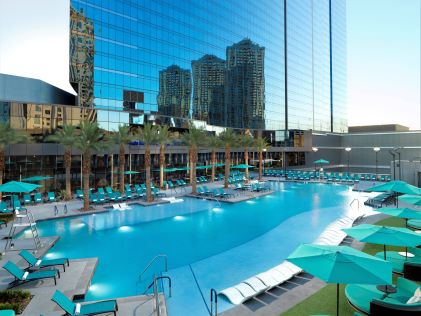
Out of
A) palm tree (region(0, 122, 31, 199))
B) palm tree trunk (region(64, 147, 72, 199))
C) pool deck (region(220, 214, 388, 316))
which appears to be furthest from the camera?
palm tree trunk (region(64, 147, 72, 199))

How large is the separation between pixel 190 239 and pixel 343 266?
10258 mm

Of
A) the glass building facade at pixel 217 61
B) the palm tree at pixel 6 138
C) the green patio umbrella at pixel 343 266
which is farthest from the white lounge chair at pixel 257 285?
the glass building facade at pixel 217 61

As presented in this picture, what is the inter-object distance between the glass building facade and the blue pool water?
19.2m

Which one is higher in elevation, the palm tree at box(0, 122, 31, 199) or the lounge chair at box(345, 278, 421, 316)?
the palm tree at box(0, 122, 31, 199)

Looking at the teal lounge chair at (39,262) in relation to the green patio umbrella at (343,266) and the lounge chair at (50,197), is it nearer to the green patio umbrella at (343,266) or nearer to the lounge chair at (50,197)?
the green patio umbrella at (343,266)

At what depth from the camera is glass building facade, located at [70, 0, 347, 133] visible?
37781mm

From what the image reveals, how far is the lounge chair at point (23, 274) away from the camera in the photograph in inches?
369

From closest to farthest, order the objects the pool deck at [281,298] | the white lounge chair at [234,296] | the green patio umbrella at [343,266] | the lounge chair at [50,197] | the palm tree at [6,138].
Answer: the green patio umbrella at [343,266], the pool deck at [281,298], the white lounge chair at [234,296], the palm tree at [6,138], the lounge chair at [50,197]

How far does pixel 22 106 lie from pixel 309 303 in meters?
26.2

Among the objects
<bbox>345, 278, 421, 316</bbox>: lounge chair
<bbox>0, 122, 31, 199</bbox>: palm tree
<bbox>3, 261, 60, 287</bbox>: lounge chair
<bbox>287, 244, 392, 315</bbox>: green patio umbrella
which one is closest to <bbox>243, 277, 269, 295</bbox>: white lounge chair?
<bbox>345, 278, 421, 316</bbox>: lounge chair

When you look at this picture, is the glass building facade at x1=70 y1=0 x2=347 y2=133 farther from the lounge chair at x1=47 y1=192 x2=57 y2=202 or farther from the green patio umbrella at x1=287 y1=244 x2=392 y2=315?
the green patio umbrella at x1=287 y1=244 x2=392 y2=315

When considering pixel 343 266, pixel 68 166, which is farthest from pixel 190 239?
pixel 68 166

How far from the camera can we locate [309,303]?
8188 mm

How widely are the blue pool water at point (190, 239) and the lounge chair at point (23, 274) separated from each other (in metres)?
1.36
